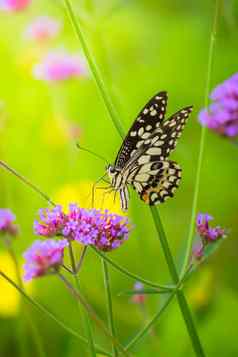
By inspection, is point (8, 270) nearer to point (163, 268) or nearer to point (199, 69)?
point (163, 268)

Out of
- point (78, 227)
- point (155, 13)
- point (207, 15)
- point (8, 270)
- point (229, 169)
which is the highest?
point (155, 13)

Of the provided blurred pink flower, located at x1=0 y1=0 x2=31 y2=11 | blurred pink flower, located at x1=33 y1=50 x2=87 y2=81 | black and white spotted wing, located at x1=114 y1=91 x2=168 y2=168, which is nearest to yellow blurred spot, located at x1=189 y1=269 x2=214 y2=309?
black and white spotted wing, located at x1=114 y1=91 x2=168 y2=168

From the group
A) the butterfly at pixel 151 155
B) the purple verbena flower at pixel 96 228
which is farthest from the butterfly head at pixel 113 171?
the purple verbena flower at pixel 96 228

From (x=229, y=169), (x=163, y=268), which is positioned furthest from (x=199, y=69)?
(x=163, y=268)

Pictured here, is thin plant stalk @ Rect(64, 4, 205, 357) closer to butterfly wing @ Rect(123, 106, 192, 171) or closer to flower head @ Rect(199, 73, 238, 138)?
butterfly wing @ Rect(123, 106, 192, 171)

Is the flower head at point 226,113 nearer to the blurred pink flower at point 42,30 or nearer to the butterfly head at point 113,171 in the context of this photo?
the butterfly head at point 113,171

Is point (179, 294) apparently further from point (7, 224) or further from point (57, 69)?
point (57, 69)
